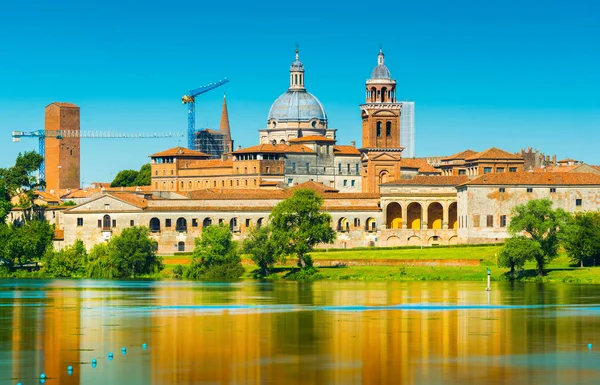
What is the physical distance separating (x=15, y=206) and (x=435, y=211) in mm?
38354

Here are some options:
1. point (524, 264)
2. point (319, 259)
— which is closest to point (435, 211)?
point (319, 259)

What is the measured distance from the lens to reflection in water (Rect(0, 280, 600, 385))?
36969 mm

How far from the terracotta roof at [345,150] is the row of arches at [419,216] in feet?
85.5

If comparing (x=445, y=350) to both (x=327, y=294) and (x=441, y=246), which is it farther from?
(x=441, y=246)

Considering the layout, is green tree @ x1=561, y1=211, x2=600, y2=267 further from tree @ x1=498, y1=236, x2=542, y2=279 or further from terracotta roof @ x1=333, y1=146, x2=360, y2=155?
terracotta roof @ x1=333, y1=146, x2=360, y2=155

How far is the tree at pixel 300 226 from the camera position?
86.4 m

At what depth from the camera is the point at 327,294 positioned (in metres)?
68.2

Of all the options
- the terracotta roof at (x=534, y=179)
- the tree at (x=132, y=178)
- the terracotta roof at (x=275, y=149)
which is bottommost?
the terracotta roof at (x=534, y=179)

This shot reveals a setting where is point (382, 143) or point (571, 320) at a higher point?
point (382, 143)

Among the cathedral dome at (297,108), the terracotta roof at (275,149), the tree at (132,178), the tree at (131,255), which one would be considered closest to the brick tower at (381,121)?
the terracotta roof at (275,149)

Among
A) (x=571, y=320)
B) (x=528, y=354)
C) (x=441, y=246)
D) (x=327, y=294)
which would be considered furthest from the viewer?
(x=441, y=246)

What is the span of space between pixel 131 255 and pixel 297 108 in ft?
214

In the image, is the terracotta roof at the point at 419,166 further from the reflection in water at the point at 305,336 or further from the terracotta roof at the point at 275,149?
the reflection in water at the point at 305,336

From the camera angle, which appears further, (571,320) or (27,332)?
(571,320)
